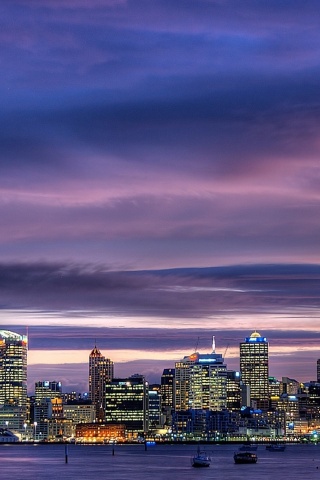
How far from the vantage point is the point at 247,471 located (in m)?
196

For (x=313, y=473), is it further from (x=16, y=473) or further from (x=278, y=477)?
(x=16, y=473)

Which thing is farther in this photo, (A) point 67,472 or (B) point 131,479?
(A) point 67,472

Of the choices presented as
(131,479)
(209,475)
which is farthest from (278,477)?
(131,479)

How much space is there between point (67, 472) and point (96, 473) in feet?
20.6

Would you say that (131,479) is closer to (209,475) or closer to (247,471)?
(209,475)

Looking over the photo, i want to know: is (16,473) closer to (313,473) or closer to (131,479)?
(131,479)

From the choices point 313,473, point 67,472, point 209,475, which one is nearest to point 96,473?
point 67,472

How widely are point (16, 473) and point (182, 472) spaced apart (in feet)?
88.6

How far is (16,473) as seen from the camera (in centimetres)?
19088

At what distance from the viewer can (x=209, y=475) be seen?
182125mm

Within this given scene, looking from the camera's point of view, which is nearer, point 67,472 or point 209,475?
point 209,475

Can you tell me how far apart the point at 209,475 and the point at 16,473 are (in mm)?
32098

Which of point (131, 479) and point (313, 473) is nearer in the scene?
Result: point (131, 479)

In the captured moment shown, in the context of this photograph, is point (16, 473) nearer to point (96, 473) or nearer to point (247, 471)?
point (96, 473)
